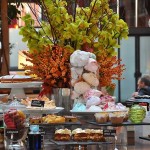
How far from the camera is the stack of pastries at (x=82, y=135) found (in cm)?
430

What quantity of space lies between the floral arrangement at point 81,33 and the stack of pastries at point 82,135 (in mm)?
1260

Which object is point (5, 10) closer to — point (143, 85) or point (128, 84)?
point (143, 85)

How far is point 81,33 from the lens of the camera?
5.66m

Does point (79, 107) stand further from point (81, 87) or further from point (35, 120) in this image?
point (35, 120)

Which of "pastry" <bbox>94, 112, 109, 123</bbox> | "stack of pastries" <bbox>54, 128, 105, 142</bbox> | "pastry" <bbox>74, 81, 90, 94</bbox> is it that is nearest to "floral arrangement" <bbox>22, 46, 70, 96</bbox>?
"pastry" <bbox>74, 81, 90, 94</bbox>

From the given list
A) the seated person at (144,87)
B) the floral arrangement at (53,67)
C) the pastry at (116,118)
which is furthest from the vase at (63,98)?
the seated person at (144,87)

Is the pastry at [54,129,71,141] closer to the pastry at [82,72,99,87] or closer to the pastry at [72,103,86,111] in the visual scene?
the pastry at [72,103,86,111]

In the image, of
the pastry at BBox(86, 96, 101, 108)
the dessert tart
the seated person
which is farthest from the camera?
the seated person

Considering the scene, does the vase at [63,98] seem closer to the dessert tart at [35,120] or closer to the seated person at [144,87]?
the dessert tart at [35,120]

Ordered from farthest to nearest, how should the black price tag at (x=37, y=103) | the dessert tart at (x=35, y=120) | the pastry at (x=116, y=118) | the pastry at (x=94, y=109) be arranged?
the black price tag at (x=37, y=103) → the pastry at (x=94, y=109) → the dessert tart at (x=35, y=120) → the pastry at (x=116, y=118)

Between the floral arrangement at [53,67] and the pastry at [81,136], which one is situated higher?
the floral arrangement at [53,67]

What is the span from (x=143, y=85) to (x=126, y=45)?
6.86 meters

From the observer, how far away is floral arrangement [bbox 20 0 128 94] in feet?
18.5

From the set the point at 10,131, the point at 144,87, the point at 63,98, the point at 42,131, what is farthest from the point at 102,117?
the point at 144,87
